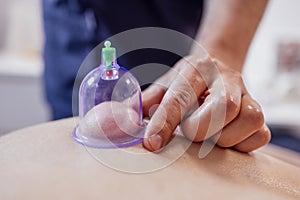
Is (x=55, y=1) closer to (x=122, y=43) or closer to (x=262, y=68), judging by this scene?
(x=122, y=43)

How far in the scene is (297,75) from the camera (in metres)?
2.21

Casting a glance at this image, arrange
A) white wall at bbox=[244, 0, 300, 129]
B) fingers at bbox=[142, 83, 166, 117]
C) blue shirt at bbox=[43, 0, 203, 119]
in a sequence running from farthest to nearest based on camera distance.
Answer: white wall at bbox=[244, 0, 300, 129], blue shirt at bbox=[43, 0, 203, 119], fingers at bbox=[142, 83, 166, 117]

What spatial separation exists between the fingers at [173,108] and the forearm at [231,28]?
10.7 inches

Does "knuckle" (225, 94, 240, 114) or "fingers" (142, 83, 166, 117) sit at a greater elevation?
"knuckle" (225, 94, 240, 114)

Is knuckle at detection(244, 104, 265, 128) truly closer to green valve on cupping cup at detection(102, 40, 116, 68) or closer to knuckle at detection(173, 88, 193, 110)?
knuckle at detection(173, 88, 193, 110)

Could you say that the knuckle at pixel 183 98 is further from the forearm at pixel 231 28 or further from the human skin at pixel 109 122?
the forearm at pixel 231 28

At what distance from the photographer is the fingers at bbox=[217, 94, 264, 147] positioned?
0.66m

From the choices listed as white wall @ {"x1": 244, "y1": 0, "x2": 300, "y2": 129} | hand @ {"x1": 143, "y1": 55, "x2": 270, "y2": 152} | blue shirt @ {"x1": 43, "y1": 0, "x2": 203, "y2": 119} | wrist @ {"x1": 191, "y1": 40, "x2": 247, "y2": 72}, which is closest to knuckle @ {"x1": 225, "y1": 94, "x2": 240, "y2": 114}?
hand @ {"x1": 143, "y1": 55, "x2": 270, "y2": 152}

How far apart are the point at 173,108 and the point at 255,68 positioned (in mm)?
1797

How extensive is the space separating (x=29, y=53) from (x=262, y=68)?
59.5 inches

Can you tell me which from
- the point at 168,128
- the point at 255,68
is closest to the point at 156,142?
the point at 168,128

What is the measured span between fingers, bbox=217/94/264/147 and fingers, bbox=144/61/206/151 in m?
0.07

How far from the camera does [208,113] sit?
25.1 inches

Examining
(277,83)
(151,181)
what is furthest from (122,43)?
(277,83)
